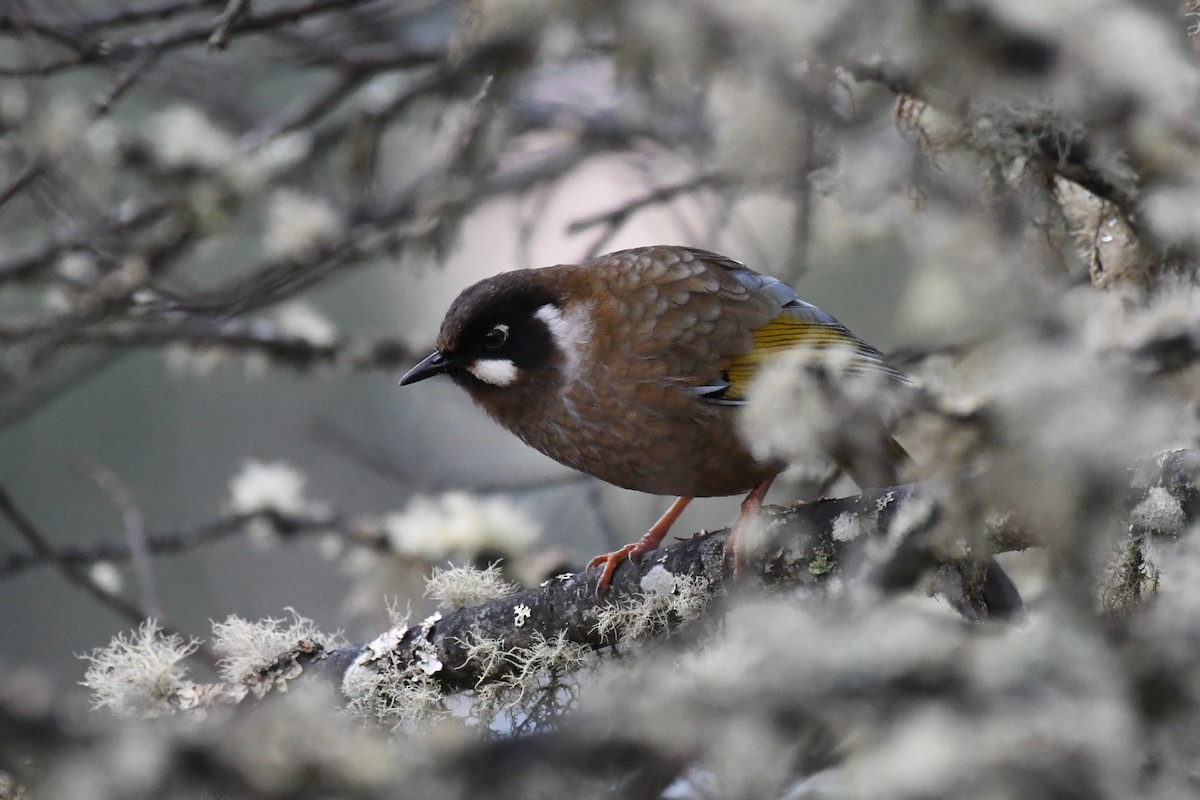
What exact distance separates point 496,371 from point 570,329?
0.25 meters

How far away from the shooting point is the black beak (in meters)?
3.44

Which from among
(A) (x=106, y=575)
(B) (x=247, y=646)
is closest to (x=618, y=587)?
(B) (x=247, y=646)

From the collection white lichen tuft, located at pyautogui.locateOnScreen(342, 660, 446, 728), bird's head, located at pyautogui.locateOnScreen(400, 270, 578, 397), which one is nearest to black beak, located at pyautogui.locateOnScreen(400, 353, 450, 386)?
bird's head, located at pyautogui.locateOnScreen(400, 270, 578, 397)

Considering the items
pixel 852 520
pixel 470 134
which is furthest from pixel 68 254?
pixel 852 520

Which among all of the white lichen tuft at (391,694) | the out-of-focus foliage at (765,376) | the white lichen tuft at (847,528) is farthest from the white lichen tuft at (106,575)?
the white lichen tuft at (847,528)

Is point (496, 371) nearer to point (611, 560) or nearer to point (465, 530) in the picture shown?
point (611, 560)

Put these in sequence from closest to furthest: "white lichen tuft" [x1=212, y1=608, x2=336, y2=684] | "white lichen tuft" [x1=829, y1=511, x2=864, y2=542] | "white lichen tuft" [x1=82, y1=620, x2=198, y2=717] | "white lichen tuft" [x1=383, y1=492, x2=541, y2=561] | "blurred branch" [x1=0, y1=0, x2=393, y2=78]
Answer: "white lichen tuft" [x1=829, y1=511, x2=864, y2=542] → "white lichen tuft" [x1=82, y1=620, x2=198, y2=717] → "white lichen tuft" [x1=212, y1=608, x2=336, y2=684] → "blurred branch" [x1=0, y1=0, x2=393, y2=78] → "white lichen tuft" [x1=383, y1=492, x2=541, y2=561]

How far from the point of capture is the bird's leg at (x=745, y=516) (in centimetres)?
268

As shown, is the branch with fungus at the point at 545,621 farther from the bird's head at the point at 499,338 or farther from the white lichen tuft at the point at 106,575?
the white lichen tuft at the point at 106,575

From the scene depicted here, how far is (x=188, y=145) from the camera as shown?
4.54 metres

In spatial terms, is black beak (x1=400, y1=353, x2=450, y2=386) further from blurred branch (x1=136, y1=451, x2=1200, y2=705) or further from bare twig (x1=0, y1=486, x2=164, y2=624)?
bare twig (x1=0, y1=486, x2=164, y2=624)

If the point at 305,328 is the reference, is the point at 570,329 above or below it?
above

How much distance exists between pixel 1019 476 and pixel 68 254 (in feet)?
13.7

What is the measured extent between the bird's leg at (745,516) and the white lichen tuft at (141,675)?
51.9 inches
